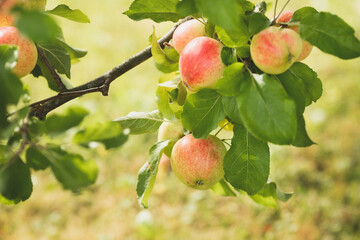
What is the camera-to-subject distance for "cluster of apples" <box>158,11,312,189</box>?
0.56 m

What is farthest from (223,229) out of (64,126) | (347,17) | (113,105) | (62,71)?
(347,17)

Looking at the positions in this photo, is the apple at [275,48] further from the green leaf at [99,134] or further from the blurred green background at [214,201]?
the blurred green background at [214,201]

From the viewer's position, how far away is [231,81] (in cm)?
55

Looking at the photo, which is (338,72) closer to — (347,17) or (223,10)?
(347,17)

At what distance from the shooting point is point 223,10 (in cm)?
40

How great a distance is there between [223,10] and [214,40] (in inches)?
9.6

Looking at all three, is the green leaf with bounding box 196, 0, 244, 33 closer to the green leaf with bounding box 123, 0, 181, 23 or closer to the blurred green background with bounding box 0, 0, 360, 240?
the green leaf with bounding box 123, 0, 181, 23

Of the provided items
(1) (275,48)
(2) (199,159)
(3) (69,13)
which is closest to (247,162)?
(2) (199,159)

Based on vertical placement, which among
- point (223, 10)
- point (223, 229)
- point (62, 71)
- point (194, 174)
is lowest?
point (223, 229)

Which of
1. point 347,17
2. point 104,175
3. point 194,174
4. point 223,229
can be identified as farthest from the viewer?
point 347,17

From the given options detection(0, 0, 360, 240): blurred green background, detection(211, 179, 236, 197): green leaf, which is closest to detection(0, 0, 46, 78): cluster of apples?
detection(211, 179, 236, 197): green leaf

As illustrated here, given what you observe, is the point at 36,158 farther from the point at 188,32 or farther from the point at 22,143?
the point at 188,32

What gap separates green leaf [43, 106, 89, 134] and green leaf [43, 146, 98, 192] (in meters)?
0.03

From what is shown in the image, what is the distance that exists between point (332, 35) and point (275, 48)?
0.27 feet
